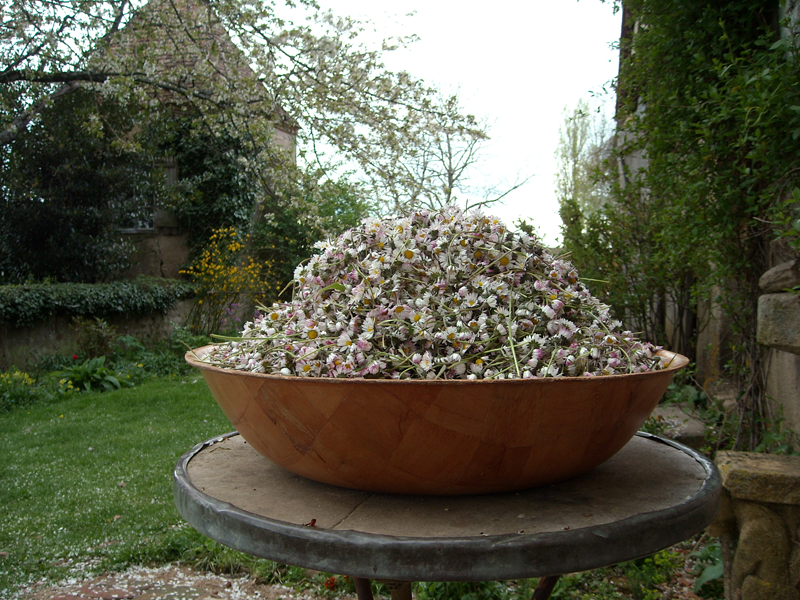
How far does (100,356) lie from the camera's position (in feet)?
22.6

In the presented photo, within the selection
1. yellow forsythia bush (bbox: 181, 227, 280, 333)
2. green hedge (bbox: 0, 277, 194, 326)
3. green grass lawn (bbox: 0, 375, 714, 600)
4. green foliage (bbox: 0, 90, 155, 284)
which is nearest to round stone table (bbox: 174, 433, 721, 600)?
green grass lawn (bbox: 0, 375, 714, 600)

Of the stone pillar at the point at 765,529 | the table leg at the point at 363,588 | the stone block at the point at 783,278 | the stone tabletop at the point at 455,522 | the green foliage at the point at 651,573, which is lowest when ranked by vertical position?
the green foliage at the point at 651,573

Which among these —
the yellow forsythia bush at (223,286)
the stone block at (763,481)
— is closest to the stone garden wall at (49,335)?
the yellow forsythia bush at (223,286)

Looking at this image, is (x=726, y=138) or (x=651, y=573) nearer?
(x=726, y=138)

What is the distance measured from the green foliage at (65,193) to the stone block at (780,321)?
777cm

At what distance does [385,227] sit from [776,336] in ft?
4.77

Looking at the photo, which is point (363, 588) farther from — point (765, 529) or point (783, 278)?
point (783, 278)

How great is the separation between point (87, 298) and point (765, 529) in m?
7.46

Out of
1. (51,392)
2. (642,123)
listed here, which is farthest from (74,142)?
(642,123)

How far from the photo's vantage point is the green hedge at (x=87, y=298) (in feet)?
20.7

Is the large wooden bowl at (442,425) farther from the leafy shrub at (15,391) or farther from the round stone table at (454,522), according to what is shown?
the leafy shrub at (15,391)

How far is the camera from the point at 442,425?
2.50 ft

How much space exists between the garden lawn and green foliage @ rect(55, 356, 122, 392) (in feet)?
1.04

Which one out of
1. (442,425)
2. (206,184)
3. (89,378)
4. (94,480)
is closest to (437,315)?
(442,425)
